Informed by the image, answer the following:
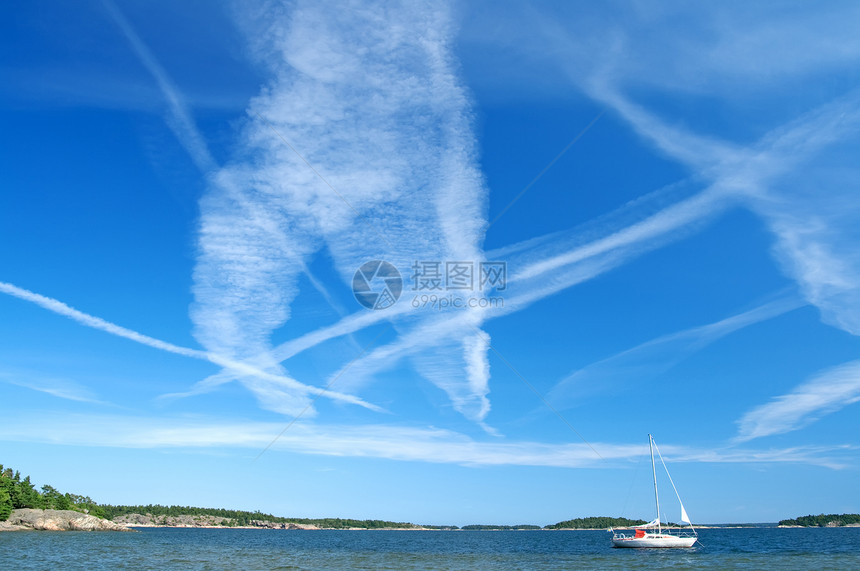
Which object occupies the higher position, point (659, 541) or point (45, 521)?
point (659, 541)

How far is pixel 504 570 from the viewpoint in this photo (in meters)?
58.9

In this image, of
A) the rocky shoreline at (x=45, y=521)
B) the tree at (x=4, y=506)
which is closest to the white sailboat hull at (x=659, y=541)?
the tree at (x=4, y=506)

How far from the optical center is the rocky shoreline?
403 ft

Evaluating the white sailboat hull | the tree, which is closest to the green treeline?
the tree

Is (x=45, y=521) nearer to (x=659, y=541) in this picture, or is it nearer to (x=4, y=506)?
(x=4, y=506)

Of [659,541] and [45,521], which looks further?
[45,521]

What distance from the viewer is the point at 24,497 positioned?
133000 millimetres

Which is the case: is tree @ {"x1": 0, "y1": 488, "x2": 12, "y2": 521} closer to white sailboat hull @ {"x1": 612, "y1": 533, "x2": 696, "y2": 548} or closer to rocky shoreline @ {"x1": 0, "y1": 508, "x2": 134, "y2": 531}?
rocky shoreline @ {"x1": 0, "y1": 508, "x2": 134, "y2": 531}

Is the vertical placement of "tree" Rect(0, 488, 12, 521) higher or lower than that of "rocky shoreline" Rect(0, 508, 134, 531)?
higher

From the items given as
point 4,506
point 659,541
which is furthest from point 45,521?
point 659,541

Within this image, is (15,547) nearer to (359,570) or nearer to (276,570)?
(276,570)

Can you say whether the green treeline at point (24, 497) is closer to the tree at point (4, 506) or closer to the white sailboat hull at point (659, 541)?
the tree at point (4, 506)

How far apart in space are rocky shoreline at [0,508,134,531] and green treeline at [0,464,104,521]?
2.43 meters

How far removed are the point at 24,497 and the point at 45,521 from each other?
1199cm
